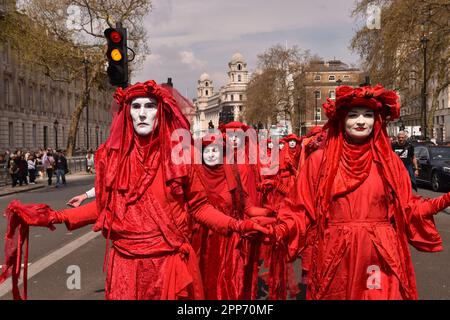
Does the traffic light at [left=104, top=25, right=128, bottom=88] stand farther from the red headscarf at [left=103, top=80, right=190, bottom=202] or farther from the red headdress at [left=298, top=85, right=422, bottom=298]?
the red headdress at [left=298, top=85, right=422, bottom=298]

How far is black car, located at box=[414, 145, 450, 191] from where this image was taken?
726 inches

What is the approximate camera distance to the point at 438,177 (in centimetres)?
1861

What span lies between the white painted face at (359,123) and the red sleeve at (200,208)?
994mm

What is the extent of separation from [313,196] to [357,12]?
37.9 meters

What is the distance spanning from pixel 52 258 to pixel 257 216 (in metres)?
5.23

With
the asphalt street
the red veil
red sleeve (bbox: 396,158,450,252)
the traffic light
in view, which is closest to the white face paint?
the red veil

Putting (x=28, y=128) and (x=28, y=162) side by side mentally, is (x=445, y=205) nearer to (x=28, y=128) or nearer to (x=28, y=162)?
(x=28, y=162)

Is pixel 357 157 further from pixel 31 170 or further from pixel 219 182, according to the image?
pixel 31 170

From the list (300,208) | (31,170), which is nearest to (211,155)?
(300,208)

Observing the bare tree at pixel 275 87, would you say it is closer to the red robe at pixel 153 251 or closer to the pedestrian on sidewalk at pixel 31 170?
the pedestrian on sidewalk at pixel 31 170

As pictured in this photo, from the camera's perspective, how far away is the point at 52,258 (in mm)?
8680

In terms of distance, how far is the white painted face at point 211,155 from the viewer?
240 inches

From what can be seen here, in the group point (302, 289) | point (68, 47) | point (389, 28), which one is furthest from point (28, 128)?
point (302, 289)
